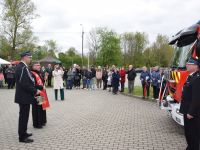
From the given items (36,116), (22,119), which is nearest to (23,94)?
(22,119)

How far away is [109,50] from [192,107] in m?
51.0

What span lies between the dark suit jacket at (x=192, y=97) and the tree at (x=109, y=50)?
50.6 metres

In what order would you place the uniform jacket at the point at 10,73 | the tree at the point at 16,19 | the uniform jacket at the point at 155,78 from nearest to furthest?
the uniform jacket at the point at 155,78
the uniform jacket at the point at 10,73
the tree at the point at 16,19

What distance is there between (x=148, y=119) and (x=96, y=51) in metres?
49.9

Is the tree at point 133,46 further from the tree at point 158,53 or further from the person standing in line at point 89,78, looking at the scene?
the person standing in line at point 89,78

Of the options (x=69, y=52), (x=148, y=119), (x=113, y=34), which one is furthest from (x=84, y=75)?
(x=69, y=52)

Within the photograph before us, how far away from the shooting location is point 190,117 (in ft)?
17.1

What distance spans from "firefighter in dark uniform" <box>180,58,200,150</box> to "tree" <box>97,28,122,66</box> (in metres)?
50.5

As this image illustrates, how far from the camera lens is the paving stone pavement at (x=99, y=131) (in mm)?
6812

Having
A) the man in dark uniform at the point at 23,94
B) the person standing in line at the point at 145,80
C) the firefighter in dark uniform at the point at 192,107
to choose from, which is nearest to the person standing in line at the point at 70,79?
the person standing in line at the point at 145,80

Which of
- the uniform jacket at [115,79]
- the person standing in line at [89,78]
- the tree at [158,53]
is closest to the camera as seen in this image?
the uniform jacket at [115,79]

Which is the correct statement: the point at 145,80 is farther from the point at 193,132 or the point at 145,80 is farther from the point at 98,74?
the point at 193,132

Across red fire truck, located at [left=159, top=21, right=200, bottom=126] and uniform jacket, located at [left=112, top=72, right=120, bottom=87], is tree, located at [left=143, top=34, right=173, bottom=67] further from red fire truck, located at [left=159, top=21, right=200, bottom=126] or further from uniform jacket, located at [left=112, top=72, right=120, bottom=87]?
red fire truck, located at [left=159, top=21, right=200, bottom=126]

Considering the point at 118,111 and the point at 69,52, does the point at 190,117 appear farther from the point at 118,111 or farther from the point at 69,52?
the point at 69,52
